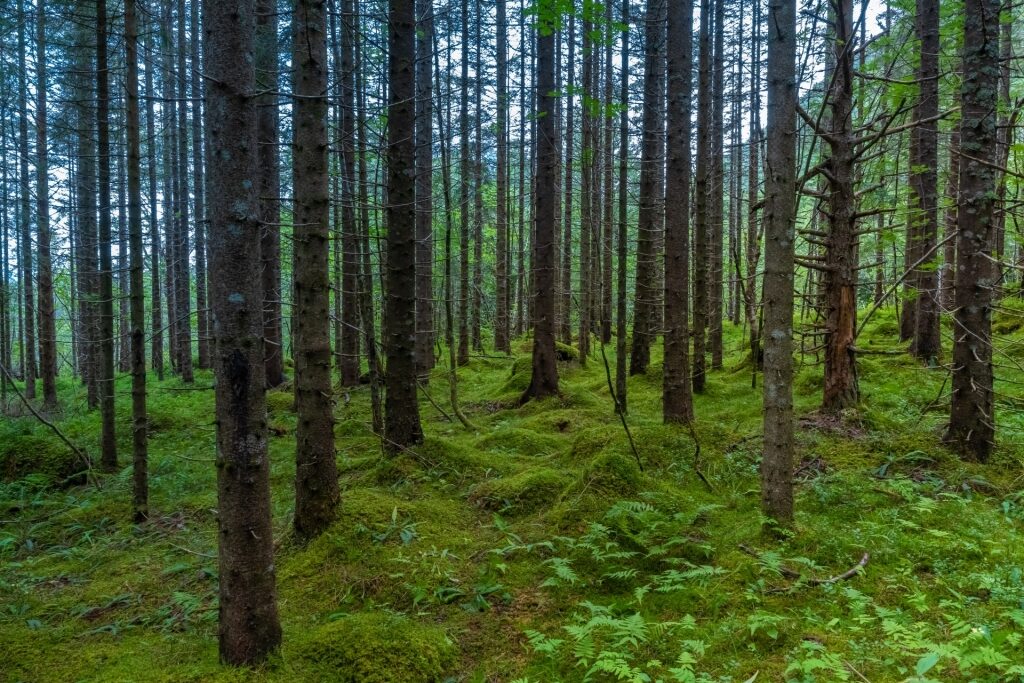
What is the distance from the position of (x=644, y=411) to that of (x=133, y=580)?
7815 mm

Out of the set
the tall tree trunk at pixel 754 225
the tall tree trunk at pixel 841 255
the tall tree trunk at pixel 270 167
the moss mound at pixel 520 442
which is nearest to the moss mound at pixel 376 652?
the moss mound at pixel 520 442

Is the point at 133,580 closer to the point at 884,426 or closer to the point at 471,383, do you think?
the point at 884,426

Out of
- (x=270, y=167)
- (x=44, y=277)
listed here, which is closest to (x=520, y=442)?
(x=270, y=167)

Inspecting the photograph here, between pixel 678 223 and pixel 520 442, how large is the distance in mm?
3834

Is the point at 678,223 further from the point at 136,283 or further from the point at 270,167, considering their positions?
the point at 270,167

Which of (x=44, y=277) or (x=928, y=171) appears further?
(x=44, y=277)

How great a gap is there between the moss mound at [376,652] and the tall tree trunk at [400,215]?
10.2ft

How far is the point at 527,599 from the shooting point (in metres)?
4.56

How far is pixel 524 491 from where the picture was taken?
6.33 m

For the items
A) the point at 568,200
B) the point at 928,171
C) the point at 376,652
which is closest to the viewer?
the point at 376,652

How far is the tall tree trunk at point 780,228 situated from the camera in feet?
14.4

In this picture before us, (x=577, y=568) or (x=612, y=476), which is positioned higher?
(x=612, y=476)

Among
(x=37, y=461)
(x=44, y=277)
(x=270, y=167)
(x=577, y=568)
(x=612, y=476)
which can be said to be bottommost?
(x=37, y=461)

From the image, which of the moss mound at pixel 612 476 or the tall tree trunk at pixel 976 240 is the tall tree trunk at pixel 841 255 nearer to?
the tall tree trunk at pixel 976 240
